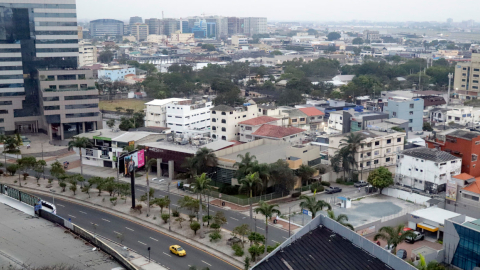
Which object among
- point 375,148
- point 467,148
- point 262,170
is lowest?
point 375,148

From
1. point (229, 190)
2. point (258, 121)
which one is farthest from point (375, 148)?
point (258, 121)

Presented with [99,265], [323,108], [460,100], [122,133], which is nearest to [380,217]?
[99,265]

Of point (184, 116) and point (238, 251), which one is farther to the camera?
point (184, 116)

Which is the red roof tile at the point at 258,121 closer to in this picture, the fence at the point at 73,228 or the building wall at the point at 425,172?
the building wall at the point at 425,172

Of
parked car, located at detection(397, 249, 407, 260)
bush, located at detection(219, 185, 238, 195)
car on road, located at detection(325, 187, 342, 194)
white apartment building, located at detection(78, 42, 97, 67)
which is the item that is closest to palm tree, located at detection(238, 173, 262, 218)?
bush, located at detection(219, 185, 238, 195)

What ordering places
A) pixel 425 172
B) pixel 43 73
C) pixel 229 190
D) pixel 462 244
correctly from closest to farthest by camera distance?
1. pixel 462 244
2. pixel 425 172
3. pixel 229 190
4. pixel 43 73

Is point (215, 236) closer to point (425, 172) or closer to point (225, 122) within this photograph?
point (425, 172)

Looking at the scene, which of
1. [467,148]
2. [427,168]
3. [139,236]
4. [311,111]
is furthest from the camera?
[311,111]
